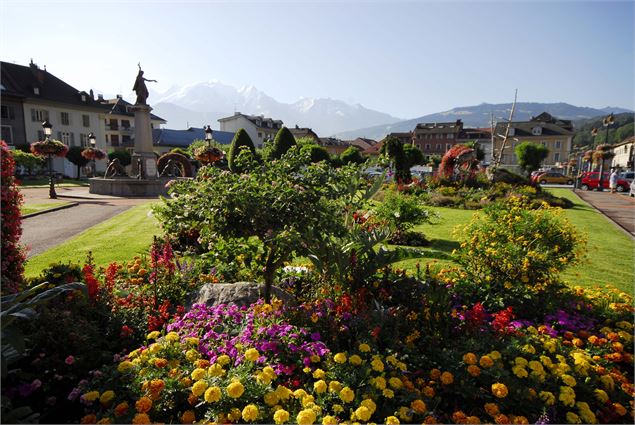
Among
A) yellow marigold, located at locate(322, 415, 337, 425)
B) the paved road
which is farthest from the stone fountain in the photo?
yellow marigold, located at locate(322, 415, 337, 425)

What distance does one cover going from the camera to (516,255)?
15.6 ft

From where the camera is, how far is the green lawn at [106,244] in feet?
25.4

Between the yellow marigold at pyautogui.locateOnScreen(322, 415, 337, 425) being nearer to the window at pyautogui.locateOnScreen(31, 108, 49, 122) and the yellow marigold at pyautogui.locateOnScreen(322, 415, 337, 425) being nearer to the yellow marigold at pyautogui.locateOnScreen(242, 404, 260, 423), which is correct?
the yellow marigold at pyautogui.locateOnScreen(242, 404, 260, 423)

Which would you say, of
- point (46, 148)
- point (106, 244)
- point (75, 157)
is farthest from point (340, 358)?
point (75, 157)

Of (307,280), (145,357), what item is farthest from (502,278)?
(145,357)

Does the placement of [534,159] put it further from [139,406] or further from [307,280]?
[139,406]

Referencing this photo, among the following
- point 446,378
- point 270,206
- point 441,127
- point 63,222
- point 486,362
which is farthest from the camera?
point 441,127

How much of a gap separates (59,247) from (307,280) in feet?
23.3

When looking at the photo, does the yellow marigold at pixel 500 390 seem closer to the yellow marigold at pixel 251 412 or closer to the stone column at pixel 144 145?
the yellow marigold at pixel 251 412

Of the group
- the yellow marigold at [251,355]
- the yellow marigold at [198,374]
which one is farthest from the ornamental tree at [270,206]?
the yellow marigold at [198,374]

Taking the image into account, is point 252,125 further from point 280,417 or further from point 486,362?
point 280,417

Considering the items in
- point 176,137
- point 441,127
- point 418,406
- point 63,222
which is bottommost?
point 63,222

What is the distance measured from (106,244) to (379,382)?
8.62m

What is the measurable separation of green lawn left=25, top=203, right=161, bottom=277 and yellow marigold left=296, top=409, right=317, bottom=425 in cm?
433
